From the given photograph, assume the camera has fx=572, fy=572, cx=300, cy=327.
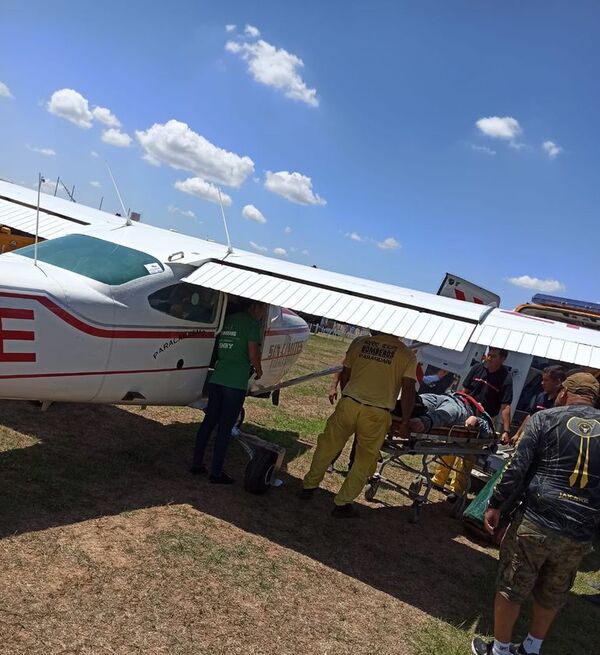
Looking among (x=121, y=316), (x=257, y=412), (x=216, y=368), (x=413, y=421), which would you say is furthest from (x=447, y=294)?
(x=121, y=316)

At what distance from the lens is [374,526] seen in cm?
617

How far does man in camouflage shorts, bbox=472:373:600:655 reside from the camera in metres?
3.52

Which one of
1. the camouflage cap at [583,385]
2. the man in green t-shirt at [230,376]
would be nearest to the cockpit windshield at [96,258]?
the man in green t-shirt at [230,376]

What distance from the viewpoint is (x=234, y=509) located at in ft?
18.6

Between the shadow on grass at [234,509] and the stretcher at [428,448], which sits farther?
the stretcher at [428,448]

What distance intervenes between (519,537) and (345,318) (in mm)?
2375

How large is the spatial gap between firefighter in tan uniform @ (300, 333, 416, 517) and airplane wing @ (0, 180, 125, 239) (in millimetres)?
3536

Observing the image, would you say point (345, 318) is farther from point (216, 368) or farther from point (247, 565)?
point (247, 565)

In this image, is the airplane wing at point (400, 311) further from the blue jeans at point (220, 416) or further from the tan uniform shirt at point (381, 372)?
the blue jeans at point (220, 416)

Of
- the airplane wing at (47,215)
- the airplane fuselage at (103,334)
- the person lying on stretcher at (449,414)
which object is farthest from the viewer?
the airplane wing at (47,215)

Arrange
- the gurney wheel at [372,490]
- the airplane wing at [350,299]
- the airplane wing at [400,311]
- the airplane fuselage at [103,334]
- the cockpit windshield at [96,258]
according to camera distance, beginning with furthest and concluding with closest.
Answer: the gurney wheel at [372,490]
the cockpit windshield at [96,258]
the airplane wing at [350,299]
the airplane wing at [400,311]
the airplane fuselage at [103,334]

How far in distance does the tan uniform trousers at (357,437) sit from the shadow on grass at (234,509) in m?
0.50

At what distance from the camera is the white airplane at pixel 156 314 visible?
472cm

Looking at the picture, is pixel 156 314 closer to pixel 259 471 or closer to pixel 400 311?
pixel 259 471
